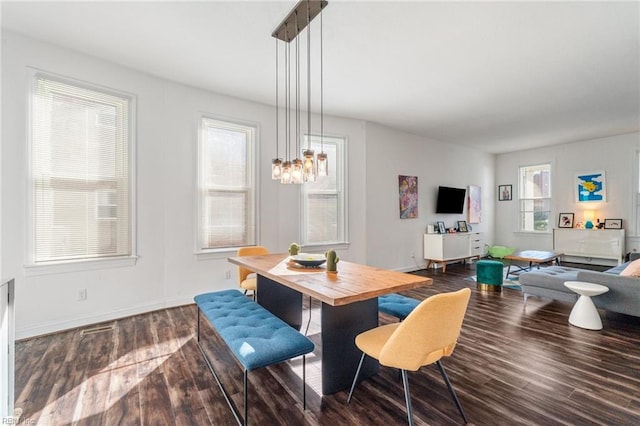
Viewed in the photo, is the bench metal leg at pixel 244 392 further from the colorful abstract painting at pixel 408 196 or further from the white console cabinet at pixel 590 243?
the white console cabinet at pixel 590 243

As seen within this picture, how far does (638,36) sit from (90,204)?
5604mm

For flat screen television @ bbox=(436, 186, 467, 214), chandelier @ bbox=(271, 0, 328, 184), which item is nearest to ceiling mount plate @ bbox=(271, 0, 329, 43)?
chandelier @ bbox=(271, 0, 328, 184)

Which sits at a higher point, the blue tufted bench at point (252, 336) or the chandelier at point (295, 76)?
the chandelier at point (295, 76)

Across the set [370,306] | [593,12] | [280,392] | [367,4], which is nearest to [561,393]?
[370,306]

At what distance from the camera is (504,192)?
25.9 feet

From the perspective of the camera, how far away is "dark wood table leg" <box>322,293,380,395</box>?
6.33 feet

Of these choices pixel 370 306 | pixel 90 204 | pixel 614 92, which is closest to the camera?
pixel 370 306

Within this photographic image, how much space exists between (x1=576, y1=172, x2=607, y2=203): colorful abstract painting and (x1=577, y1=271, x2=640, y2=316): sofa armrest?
15.0 ft

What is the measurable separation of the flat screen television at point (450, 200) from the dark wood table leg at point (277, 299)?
465 cm

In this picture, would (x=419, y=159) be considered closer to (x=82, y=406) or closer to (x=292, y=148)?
(x=292, y=148)

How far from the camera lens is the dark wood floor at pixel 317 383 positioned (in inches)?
68.4

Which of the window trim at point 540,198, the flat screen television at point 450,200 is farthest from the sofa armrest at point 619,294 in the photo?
the window trim at point 540,198

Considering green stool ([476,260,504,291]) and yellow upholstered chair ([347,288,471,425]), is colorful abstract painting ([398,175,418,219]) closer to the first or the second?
green stool ([476,260,504,291])

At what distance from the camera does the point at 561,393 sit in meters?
1.94
